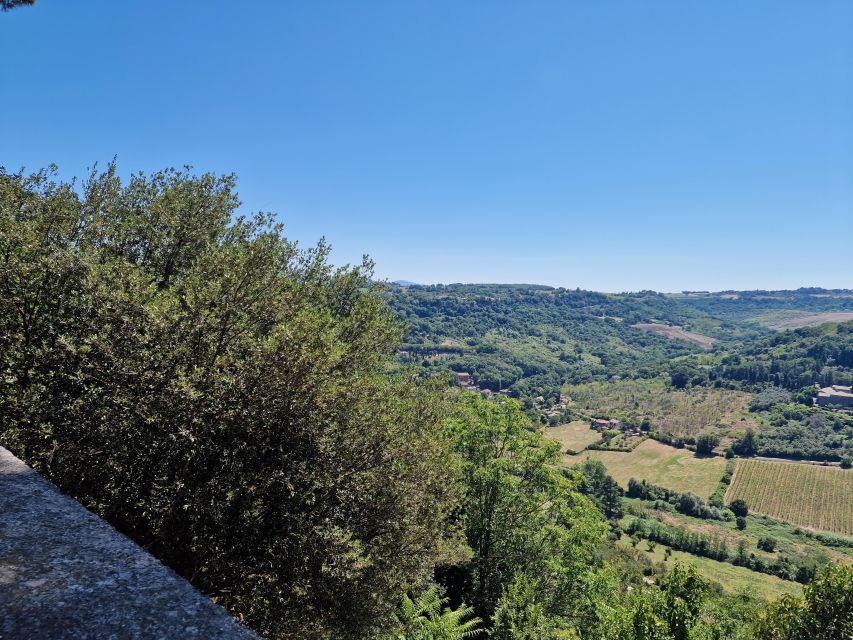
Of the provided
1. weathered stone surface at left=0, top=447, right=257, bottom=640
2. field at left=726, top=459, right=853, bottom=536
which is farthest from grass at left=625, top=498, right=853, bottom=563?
weathered stone surface at left=0, top=447, right=257, bottom=640

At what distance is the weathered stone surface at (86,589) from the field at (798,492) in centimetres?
19905

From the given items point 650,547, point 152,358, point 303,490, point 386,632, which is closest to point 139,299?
point 152,358

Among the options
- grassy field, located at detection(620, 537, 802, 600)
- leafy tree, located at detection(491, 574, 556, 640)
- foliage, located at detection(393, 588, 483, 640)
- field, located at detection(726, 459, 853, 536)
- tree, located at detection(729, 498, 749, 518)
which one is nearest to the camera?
foliage, located at detection(393, 588, 483, 640)

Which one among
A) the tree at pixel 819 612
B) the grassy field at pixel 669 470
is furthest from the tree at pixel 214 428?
the grassy field at pixel 669 470

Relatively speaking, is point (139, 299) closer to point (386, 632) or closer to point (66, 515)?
point (66, 515)

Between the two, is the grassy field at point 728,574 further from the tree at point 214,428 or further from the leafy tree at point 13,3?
the leafy tree at point 13,3

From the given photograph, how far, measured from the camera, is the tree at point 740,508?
151 meters

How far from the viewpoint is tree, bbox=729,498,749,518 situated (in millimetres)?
150875

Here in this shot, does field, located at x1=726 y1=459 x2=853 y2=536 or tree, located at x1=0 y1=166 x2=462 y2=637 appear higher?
tree, located at x1=0 y1=166 x2=462 y2=637

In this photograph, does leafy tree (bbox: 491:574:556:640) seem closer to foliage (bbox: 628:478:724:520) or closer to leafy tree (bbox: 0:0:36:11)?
leafy tree (bbox: 0:0:36:11)

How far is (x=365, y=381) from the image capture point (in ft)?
52.2

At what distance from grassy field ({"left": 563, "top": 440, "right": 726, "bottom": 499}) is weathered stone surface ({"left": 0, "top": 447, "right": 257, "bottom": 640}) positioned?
586 feet

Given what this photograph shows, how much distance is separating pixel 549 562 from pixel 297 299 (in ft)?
64.6

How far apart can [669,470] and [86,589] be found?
723 ft
